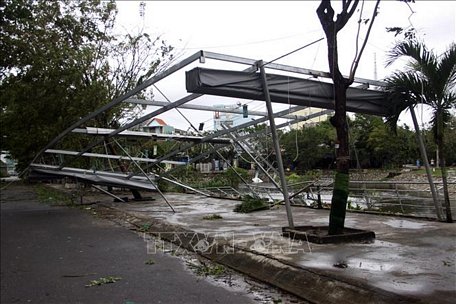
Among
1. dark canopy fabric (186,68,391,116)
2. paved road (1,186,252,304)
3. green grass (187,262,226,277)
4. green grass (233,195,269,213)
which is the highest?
dark canopy fabric (186,68,391,116)

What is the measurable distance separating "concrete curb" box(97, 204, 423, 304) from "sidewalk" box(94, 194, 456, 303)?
0.03 feet

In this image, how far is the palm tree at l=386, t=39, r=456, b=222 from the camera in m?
9.33

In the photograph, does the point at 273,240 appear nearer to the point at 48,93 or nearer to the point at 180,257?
the point at 180,257

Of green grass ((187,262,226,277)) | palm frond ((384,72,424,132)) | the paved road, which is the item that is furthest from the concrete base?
palm frond ((384,72,424,132))

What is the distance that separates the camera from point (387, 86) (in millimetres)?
9797

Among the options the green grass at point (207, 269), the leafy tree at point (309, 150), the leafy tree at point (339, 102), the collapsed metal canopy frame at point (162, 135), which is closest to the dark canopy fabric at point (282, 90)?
the collapsed metal canopy frame at point (162, 135)

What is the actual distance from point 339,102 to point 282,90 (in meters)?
1.21

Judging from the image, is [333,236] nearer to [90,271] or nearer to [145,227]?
[90,271]

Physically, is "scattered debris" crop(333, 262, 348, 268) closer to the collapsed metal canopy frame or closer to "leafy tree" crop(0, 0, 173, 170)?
the collapsed metal canopy frame

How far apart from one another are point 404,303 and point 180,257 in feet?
15.0

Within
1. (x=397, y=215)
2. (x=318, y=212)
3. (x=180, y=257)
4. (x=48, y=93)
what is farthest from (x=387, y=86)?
(x=48, y=93)

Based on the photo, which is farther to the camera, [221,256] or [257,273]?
[221,256]

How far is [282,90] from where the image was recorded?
899cm

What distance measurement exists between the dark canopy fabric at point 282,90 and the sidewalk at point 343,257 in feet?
9.36
